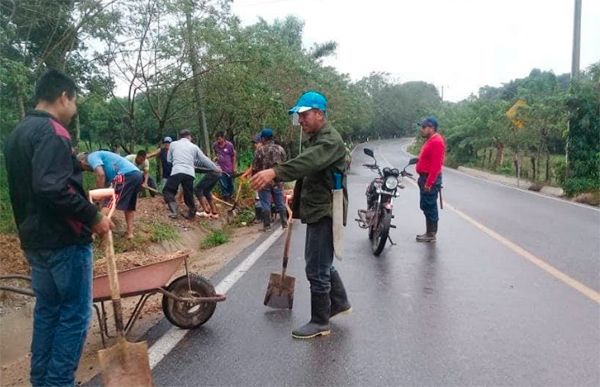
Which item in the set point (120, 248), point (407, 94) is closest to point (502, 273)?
point (120, 248)

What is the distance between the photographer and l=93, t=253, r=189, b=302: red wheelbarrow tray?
412cm

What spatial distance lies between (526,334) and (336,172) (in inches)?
81.4

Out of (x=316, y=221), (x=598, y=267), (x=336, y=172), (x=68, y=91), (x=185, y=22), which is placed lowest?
(x=598, y=267)

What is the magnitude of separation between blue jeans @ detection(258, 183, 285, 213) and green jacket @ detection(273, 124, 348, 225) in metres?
5.83

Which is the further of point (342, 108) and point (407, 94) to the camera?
point (407, 94)

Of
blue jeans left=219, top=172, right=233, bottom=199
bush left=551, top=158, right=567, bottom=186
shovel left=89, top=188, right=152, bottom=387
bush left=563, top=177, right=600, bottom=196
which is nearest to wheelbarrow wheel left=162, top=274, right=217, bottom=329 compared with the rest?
shovel left=89, top=188, right=152, bottom=387

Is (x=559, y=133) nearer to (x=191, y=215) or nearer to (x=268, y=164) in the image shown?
(x=268, y=164)

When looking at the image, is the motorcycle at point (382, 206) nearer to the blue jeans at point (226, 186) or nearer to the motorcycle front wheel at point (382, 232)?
the motorcycle front wheel at point (382, 232)

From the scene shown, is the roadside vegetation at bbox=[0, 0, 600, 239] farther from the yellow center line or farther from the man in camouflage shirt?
the yellow center line

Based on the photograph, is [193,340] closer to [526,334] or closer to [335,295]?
[335,295]

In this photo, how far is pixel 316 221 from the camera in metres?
4.74

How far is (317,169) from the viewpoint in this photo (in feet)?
14.7

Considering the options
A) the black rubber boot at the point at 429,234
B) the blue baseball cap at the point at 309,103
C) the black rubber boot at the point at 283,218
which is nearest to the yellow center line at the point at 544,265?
the black rubber boot at the point at 429,234

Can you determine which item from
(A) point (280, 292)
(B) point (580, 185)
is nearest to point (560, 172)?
(B) point (580, 185)
